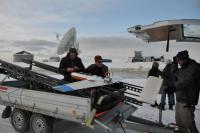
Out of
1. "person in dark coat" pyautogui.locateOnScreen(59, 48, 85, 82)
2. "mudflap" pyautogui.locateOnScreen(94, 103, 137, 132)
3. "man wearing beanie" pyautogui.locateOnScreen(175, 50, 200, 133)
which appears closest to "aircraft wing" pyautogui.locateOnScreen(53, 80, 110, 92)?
"mudflap" pyautogui.locateOnScreen(94, 103, 137, 132)

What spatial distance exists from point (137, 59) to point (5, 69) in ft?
169

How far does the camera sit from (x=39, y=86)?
5707mm

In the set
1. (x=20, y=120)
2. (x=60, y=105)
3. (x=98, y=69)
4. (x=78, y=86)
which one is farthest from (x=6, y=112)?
(x=78, y=86)

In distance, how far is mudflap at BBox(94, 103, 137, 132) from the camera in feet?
15.6

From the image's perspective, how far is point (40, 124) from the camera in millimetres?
5559

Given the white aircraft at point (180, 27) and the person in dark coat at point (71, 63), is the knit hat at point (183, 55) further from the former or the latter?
the person in dark coat at point (71, 63)

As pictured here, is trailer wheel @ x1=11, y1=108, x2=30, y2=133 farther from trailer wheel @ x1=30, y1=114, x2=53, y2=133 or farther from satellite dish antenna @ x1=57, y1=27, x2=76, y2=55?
satellite dish antenna @ x1=57, y1=27, x2=76, y2=55

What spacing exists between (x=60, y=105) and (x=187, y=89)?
2346 mm

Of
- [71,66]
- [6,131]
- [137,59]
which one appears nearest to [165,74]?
[71,66]

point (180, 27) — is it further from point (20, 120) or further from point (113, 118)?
point (20, 120)

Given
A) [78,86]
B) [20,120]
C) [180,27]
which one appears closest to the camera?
[78,86]

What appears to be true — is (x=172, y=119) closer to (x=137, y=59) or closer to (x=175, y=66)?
(x=175, y=66)

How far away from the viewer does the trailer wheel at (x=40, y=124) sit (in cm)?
543

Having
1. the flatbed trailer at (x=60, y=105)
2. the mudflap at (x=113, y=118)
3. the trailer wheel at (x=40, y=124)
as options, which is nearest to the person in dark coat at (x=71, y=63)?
the flatbed trailer at (x=60, y=105)
